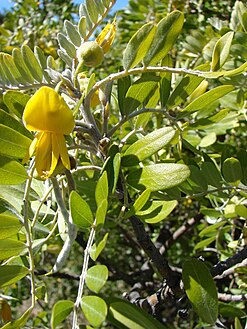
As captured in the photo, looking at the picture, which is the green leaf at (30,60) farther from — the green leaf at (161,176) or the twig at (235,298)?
the twig at (235,298)

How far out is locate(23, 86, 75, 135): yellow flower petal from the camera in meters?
0.62

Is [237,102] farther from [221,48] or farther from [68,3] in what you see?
[68,3]

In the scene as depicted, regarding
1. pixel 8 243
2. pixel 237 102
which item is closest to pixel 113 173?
pixel 8 243

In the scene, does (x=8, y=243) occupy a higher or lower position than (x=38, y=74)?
lower

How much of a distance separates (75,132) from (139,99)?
0.40 feet

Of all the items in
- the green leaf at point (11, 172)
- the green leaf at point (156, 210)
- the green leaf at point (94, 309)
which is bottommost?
the green leaf at point (156, 210)

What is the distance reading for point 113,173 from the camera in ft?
2.15

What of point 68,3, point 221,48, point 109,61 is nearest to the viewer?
point 221,48

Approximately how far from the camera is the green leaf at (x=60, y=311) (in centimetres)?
56

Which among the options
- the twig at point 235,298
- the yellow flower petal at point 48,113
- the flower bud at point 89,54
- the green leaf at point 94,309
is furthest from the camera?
the twig at point 235,298

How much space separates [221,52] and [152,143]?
19 cm

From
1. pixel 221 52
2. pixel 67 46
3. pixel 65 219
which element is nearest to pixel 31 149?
pixel 65 219

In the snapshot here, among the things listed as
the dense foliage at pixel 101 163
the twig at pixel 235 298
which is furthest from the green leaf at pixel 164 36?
the twig at pixel 235 298

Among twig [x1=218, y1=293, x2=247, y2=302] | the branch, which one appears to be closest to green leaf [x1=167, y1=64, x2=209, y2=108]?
the branch
